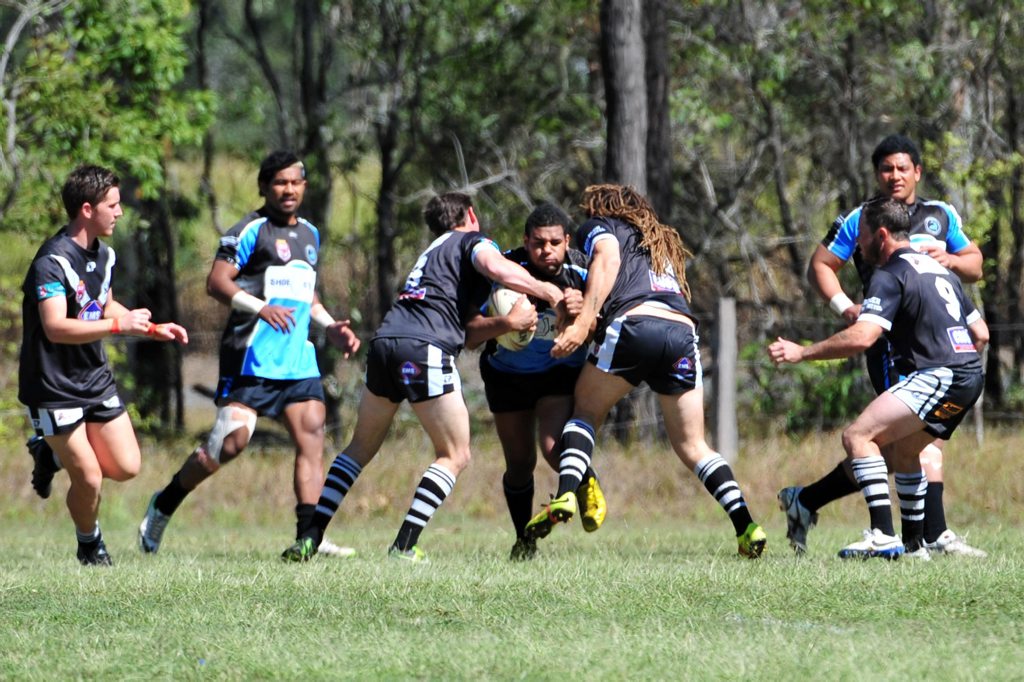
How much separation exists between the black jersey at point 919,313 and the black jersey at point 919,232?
61 cm

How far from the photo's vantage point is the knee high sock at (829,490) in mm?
8016

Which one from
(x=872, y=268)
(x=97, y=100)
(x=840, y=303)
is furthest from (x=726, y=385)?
(x=97, y=100)

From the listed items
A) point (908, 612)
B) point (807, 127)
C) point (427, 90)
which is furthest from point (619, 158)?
point (908, 612)

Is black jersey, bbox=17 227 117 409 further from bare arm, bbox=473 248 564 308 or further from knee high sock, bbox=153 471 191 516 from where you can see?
bare arm, bbox=473 248 564 308

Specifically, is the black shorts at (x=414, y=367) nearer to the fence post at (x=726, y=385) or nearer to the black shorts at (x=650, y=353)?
the black shorts at (x=650, y=353)

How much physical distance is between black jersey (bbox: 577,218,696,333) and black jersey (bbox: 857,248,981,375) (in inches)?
41.7

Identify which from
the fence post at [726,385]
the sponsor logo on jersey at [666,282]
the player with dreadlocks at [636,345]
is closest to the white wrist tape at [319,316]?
the player with dreadlocks at [636,345]

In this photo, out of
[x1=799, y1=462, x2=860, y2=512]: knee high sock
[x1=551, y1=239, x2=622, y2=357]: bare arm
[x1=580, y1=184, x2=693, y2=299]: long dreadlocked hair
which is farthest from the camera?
[x1=799, y1=462, x2=860, y2=512]: knee high sock

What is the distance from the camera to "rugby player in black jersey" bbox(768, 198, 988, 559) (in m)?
7.29

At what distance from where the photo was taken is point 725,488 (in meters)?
7.79

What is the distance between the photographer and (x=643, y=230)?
26.1ft

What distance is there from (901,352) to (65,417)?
4431 millimetres

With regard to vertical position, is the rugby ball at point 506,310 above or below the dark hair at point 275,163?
below

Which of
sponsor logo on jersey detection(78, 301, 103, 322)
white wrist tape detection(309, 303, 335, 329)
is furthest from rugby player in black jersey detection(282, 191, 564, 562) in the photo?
sponsor logo on jersey detection(78, 301, 103, 322)
